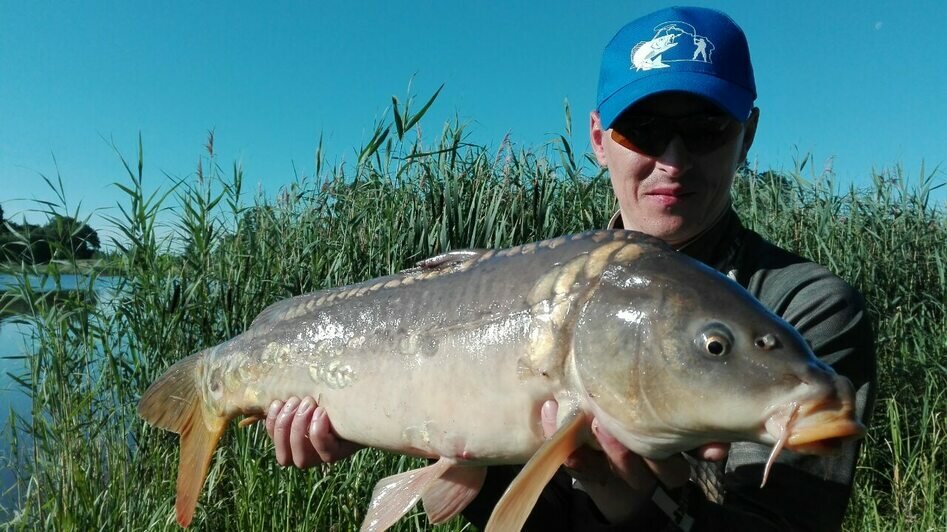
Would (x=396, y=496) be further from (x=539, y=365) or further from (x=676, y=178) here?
(x=676, y=178)

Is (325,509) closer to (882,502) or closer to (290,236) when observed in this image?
(290,236)

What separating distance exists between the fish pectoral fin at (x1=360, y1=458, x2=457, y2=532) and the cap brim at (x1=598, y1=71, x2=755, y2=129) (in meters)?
1.16

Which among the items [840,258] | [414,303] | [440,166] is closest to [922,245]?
[840,258]

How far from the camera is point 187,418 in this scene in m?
2.53

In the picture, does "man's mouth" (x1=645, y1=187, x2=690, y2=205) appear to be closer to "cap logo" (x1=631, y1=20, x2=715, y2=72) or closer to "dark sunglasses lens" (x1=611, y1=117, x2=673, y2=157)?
"dark sunglasses lens" (x1=611, y1=117, x2=673, y2=157)

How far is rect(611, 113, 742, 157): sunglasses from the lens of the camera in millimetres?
2123

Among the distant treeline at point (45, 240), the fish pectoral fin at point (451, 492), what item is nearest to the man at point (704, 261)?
the fish pectoral fin at point (451, 492)

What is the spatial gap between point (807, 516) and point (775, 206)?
4357 millimetres

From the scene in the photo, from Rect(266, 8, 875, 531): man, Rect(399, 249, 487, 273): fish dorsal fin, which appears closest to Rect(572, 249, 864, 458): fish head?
Rect(266, 8, 875, 531): man

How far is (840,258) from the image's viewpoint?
519 cm

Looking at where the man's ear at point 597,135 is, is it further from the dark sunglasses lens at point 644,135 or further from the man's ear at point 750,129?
the man's ear at point 750,129

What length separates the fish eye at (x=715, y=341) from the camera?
1.40 m

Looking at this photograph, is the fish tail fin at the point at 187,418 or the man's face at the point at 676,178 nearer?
the man's face at the point at 676,178

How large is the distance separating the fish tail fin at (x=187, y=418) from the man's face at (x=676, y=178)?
5.09 ft
